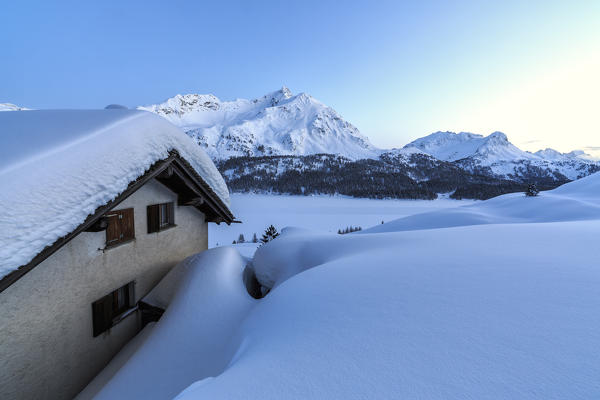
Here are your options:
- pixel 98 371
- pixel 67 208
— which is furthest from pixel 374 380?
pixel 98 371

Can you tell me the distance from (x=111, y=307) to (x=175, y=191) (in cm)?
299

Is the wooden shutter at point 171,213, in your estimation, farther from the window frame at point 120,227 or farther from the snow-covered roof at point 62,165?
the snow-covered roof at point 62,165

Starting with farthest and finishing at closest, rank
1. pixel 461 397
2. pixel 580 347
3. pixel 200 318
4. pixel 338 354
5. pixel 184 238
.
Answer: pixel 184 238, pixel 200 318, pixel 338 354, pixel 580 347, pixel 461 397

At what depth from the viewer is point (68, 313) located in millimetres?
3947

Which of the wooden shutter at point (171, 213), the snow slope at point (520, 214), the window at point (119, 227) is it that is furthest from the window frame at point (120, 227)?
the snow slope at point (520, 214)

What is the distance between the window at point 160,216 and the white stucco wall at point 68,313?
0.13 metres

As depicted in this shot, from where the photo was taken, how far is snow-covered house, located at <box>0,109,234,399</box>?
113 inches

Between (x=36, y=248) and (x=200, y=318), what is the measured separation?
250cm

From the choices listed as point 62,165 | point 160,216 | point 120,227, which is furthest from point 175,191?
point 62,165

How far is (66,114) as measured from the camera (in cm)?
464

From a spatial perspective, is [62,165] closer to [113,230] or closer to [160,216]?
[113,230]

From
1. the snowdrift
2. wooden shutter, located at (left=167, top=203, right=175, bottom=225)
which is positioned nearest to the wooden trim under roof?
wooden shutter, located at (left=167, top=203, right=175, bottom=225)

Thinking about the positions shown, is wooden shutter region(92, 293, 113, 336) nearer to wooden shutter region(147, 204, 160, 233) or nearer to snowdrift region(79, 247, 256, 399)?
snowdrift region(79, 247, 256, 399)

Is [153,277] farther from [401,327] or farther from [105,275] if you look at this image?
[401,327]
